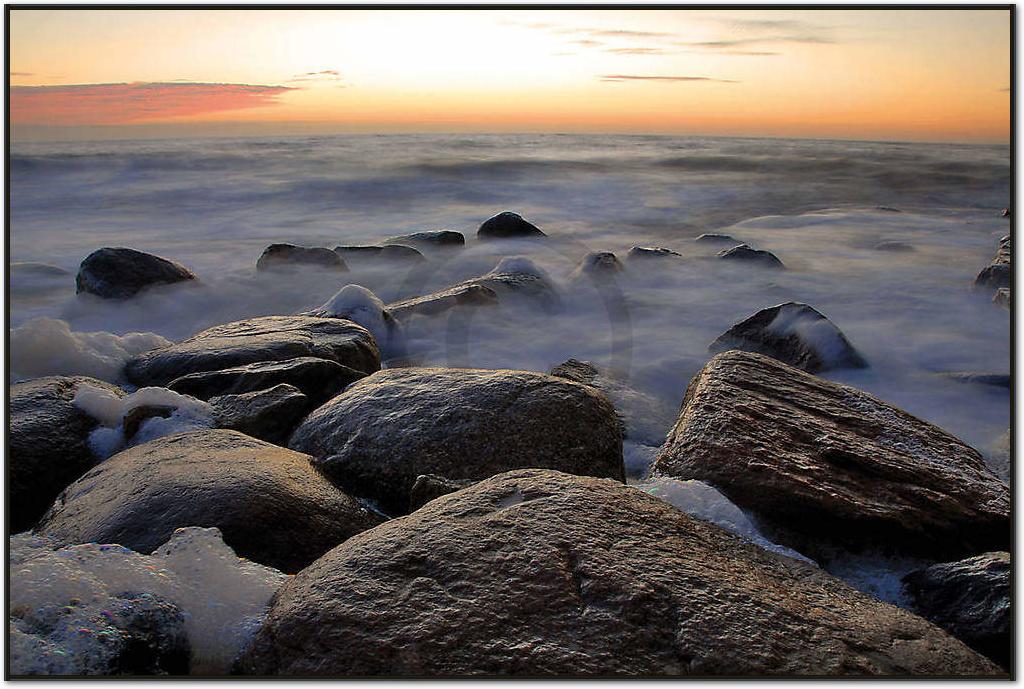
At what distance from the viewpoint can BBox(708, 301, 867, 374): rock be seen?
5656 mm

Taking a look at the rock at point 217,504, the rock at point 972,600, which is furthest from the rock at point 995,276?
the rock at point 217,504

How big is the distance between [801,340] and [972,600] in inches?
137

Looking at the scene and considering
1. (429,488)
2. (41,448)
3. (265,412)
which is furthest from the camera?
(265,412)

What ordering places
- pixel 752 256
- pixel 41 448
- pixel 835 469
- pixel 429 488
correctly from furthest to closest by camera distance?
pixel 752 256 → pixel 41 448 → pixel 835 469 → pixel 429 488

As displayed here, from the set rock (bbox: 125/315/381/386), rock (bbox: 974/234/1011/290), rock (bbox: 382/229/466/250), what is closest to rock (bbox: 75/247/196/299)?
rock (bbox: 125/315/381/386)

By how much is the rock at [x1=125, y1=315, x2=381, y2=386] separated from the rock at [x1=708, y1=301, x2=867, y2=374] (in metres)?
2.79

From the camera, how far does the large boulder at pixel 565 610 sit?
5.66 feet

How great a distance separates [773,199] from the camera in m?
13.9

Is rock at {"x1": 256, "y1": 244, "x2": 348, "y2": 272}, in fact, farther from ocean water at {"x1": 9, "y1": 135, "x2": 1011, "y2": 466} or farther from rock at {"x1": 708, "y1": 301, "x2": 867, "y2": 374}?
rock at {"x1": 708, "y1": 301, "x2": 867, "y2": 374}

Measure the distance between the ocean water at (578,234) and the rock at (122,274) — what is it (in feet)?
0.44

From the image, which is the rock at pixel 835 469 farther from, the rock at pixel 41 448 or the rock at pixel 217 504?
the rock at pixel 41 448

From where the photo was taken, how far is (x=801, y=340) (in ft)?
18.7

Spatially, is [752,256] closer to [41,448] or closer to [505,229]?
[505,229]

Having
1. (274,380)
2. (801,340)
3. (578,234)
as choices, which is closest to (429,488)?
(274,380)
